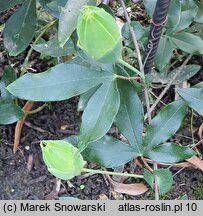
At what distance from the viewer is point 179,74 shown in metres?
1.23

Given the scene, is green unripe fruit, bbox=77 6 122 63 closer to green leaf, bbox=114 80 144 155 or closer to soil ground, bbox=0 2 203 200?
green leaf, bbox=114 80 144 155

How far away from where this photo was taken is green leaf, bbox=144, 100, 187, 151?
942mm

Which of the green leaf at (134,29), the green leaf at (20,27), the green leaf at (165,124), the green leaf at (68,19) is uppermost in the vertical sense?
the green leaf at (68,19)

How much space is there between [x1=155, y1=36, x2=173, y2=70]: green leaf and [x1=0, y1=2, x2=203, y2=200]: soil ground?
23 centimetres

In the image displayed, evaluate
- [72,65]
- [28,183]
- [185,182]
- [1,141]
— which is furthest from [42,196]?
[72,65]

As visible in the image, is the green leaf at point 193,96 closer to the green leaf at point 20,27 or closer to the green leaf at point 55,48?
the green leaf at point 55,48

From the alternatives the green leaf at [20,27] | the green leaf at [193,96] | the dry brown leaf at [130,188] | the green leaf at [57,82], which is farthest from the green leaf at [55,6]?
the dry brown leaf at [130,188]

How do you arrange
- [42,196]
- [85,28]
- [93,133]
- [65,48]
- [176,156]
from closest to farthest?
[85,28] < [93,133] < [176,156] < [65,48] < [42,196]

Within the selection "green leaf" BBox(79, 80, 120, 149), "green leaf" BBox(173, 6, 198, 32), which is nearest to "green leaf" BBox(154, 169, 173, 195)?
"green leaf" BBox(79, 80, 120, 149)

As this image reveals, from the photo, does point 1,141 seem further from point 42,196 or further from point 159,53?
point 159,53

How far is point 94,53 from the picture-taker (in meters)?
0.74

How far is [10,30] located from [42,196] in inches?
16.8

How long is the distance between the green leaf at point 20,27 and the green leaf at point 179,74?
34 cm

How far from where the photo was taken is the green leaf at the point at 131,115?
94cm
